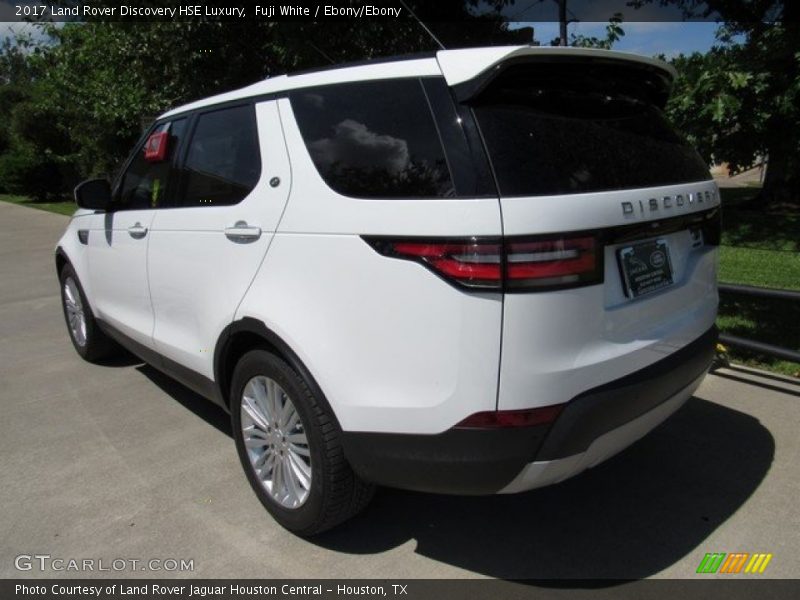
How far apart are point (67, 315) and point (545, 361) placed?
4.72 meters

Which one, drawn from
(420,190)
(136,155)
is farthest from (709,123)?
(136,155)

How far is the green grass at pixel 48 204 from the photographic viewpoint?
2018cm

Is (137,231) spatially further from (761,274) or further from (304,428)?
(761,274)

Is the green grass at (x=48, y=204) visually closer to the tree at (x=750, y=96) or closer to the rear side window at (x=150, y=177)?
the rear side window at (x=150, y=177)

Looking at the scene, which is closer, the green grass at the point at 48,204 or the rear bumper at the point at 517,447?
the rear bumper at the point at 517,447

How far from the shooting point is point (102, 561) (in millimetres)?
2623

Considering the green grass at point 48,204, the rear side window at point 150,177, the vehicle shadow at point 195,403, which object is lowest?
the green grass at point 48,204

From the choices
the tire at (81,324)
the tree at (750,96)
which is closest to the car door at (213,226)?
the tire at (81,324)

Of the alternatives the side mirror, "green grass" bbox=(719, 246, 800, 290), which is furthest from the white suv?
"green grass" bbox=(719, 246, 800, 290)

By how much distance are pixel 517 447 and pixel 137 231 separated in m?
2.62

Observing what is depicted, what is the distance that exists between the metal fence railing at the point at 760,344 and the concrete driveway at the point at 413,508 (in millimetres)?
261

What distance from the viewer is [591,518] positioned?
2.81 meters

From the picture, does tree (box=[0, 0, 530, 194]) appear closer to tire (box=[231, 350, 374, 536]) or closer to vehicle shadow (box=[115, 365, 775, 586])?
tire (box=[231, 350, 374, 536])

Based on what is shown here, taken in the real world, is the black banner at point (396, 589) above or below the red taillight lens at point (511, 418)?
below
